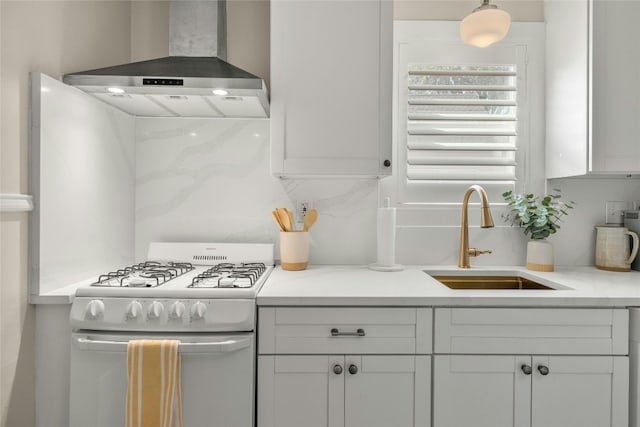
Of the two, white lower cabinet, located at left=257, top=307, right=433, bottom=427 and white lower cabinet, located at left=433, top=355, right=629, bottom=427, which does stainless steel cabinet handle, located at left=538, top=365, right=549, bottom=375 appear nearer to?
white lower cabinet, located at left=433, top=355, right=629, bottom=427

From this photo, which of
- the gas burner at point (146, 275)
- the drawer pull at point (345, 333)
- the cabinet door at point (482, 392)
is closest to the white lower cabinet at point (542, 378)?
the cabinet door at point (482, 392)

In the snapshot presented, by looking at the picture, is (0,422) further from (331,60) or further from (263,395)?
(331,60)

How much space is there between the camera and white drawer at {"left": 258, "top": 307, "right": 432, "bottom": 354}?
1406 mm

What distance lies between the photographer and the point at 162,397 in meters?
1.30

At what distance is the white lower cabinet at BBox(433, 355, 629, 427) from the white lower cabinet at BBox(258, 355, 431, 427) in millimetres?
112

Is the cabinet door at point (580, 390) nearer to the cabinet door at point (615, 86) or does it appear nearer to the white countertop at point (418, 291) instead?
the white countertop at point (418, 291)

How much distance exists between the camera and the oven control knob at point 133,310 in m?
1.34

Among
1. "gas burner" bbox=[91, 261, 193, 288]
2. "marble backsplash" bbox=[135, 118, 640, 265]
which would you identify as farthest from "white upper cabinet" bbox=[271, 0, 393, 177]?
"gas burner" bbox=[91, 261, 193, 288]

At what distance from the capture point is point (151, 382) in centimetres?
130

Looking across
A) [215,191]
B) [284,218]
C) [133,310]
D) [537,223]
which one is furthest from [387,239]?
[133,310]

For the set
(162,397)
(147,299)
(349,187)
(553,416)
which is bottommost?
(553,416)

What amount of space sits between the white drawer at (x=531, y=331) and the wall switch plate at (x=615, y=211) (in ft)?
2.85

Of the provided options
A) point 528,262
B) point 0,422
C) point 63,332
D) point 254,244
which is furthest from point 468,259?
point 0,422

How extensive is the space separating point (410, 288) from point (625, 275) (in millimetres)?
1122
